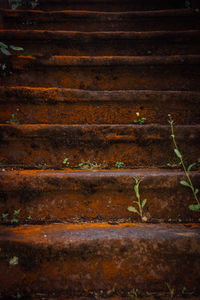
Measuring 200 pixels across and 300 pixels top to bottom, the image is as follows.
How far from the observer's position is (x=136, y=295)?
790 millimetres

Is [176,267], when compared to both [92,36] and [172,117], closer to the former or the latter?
[172,117]

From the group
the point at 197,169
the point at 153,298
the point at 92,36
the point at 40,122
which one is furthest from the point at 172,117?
the point at 92,36

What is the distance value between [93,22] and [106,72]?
117cm

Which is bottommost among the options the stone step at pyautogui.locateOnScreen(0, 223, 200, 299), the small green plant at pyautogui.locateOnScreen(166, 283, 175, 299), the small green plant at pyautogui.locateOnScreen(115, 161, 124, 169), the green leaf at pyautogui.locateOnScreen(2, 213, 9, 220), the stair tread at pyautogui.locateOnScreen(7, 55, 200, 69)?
the small green plant at pyautogui.locateOnScreen(166, 283, 175, 299)

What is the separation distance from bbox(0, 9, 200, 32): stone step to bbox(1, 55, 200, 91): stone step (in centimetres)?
99

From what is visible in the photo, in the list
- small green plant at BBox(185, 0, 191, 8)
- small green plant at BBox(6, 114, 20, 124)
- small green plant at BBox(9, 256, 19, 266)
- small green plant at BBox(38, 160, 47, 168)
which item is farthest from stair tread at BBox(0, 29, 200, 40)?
small green plant at BBox(9, 256, 19, 266)

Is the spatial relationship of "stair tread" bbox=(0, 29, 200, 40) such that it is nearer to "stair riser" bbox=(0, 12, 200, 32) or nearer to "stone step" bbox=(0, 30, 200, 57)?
"stone step" bbox=(0, 30, 200, 57)

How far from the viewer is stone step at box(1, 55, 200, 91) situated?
165cm

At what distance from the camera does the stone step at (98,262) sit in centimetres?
81

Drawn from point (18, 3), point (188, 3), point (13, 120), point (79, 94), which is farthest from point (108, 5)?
point (13, 120)

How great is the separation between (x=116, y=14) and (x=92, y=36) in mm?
687

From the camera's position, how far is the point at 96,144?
130 centimetres

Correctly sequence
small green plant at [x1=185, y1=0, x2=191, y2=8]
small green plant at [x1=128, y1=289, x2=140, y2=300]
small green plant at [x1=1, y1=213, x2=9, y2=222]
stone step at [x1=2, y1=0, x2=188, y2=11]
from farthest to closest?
stone step at [x1=2, y1=0, x2=188, y2=11] → small green plant at [x1=185, y1=0, x2=191, y2=8] → small green plant at [x1=1, y1=213, x2=9, y2=222] → small green plant at [x1=128, y1=289, x2=140, y2=300]

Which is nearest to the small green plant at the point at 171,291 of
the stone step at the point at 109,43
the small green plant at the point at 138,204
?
the small green plant at the point at 138,204
